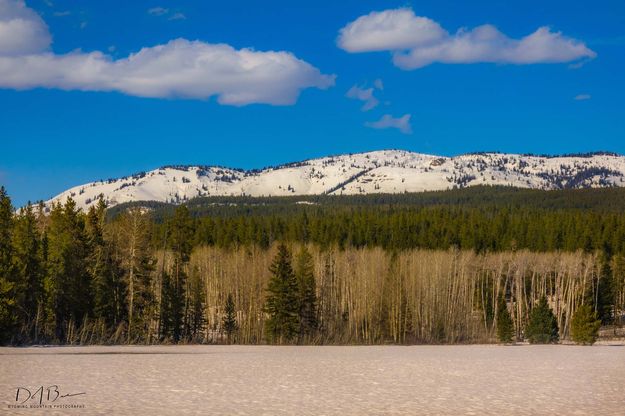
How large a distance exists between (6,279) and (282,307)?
2907 centimetres

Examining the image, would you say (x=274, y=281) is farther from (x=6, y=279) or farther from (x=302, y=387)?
(x=302, y=387)

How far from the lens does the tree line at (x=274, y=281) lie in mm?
52531

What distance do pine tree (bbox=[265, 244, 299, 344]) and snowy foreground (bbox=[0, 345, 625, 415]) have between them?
3500cm

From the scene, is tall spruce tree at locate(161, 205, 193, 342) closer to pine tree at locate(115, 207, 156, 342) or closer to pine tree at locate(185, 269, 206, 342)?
pine tree at locate(185, 269, 206, 342)

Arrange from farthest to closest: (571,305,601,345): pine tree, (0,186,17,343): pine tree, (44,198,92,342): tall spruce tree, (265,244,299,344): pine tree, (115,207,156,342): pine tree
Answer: (571,305,601,345): pine tree, (265,244,299,344): pine tree, (115,207,156,342): pine tree, (44,198,92,342): tall spruce tree, (0,186,17,343): pine tree

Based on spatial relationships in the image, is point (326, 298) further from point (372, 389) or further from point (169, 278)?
point (372, 389)

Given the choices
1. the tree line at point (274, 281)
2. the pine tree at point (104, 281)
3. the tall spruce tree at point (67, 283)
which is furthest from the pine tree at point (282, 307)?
the tall spruce tree at point (67, 283)

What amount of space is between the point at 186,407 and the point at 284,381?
7040 mm

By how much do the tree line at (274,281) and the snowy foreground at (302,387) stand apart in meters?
18.7
